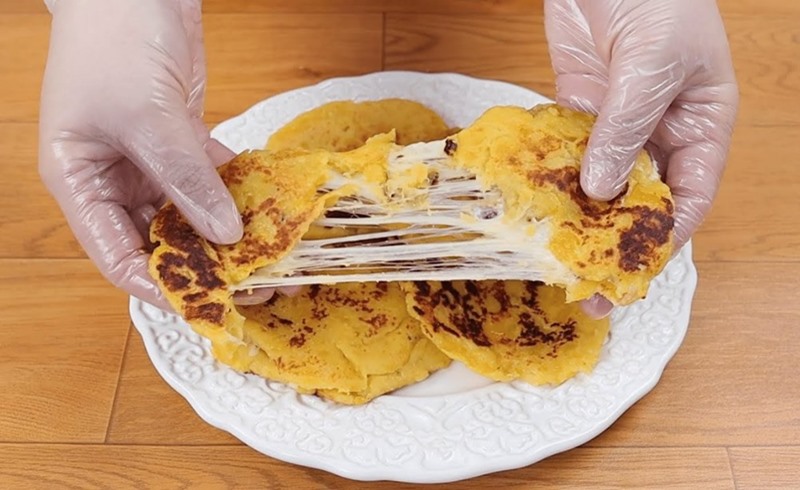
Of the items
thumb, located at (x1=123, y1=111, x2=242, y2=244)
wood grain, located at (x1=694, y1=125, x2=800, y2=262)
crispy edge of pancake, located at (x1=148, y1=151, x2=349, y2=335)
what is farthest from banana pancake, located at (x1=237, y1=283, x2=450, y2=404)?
wood grain, located at (x1=694, y1=125, x2=800, y2=262)

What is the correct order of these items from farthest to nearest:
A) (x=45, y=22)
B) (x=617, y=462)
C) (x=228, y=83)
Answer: (x=45, y=22) → (x=228, y=83) → (x=617, y=462)

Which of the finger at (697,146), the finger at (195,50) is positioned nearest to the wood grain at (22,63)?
the finger at (195,50)

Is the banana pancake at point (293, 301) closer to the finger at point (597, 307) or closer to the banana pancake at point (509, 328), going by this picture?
the banana pancake at point (509, 328)

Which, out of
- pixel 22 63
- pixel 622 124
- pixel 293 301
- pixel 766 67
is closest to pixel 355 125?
pixel 293 301

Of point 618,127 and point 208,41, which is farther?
point 208,41

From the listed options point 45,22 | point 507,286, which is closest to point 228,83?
point 45,22

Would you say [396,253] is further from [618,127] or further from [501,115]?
[618,127]

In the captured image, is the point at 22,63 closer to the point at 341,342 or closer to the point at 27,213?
the point at 27,213
